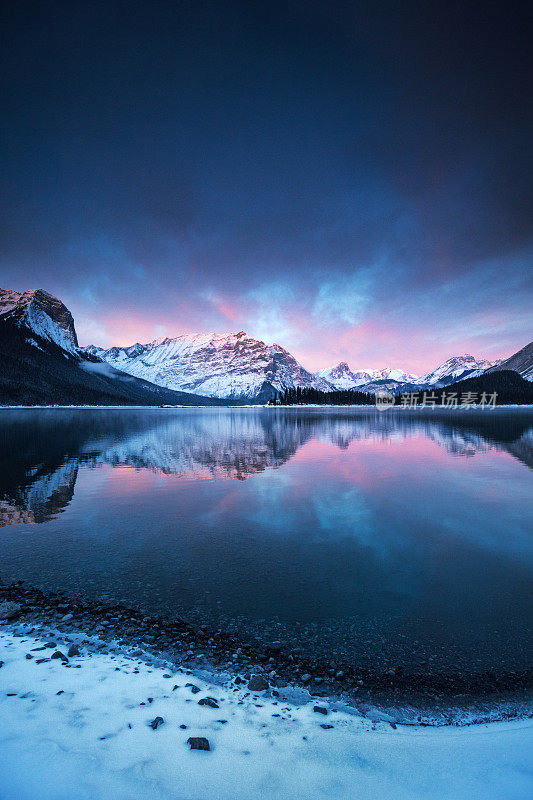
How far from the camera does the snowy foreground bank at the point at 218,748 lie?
487cm

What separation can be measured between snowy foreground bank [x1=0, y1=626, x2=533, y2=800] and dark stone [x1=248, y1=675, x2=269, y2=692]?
111 mm

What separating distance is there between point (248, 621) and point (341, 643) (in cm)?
236

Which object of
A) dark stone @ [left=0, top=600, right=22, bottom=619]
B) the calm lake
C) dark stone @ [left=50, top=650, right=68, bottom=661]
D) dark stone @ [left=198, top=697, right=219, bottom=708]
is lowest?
the calm lake

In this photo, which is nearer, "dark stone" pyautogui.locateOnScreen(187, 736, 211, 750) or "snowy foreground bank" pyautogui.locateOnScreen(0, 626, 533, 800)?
"snowy foreground bank" pyautogui.locateOnScreen(0, 626, 533, 800)

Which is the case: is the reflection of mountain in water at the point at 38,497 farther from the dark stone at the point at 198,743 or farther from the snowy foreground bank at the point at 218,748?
the dark stone at the point at 198,743

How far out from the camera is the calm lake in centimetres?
929

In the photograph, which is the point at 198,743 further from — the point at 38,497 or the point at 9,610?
the point at 38,497

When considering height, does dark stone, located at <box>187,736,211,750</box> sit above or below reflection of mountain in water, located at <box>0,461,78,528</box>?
above

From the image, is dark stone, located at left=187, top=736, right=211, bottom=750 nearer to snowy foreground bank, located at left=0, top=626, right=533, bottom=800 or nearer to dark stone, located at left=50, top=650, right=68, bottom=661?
snowy foreground bank, located at left=0, top=626, right=533, bottom=800

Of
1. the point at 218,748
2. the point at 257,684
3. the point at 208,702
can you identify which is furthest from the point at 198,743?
the point at 257,684

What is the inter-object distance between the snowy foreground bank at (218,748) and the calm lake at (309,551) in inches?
87.0

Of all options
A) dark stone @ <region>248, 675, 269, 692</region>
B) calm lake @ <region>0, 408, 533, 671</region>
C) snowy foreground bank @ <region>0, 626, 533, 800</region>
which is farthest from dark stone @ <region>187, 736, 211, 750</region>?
calm lake @ <region>0, 408, 533, 671</region>

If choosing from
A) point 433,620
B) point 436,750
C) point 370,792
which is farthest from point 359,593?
point 370,792

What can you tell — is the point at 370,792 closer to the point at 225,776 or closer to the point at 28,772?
the point at 225,776
